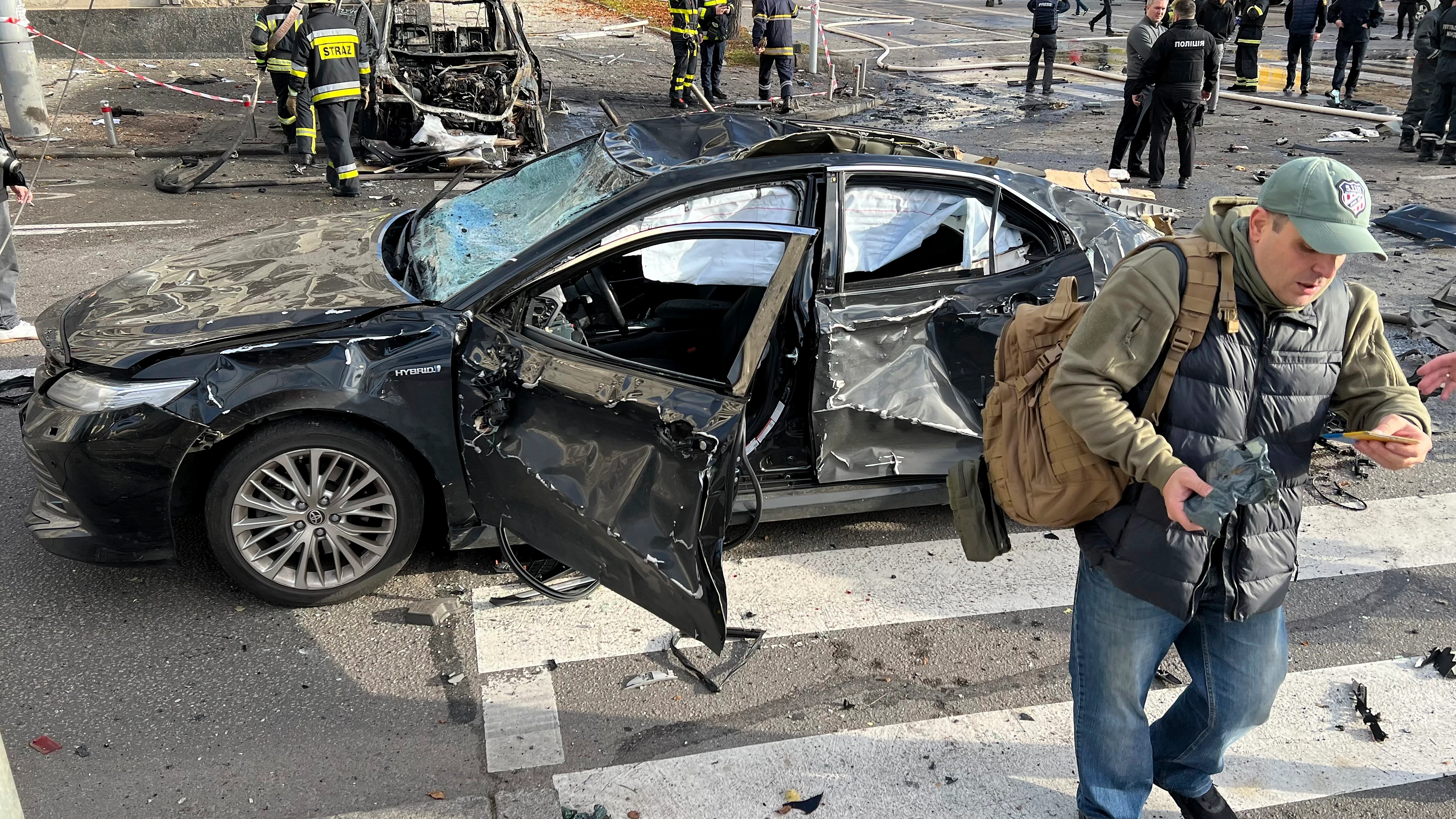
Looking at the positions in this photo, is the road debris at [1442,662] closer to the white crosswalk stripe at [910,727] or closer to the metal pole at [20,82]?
the white crosswalk stripe at [910,727]

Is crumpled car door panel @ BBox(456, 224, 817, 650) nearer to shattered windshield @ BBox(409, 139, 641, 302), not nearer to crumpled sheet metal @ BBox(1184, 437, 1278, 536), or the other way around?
shattered windshield @ BBox(409, 139, 641, 302)

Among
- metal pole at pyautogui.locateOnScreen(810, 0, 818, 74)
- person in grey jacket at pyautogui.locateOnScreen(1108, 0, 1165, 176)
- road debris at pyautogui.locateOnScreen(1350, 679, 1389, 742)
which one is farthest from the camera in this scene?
metal pole at pyautogui.locateOnScreen(810, 0, 818, 74)

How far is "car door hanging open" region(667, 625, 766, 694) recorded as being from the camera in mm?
3959

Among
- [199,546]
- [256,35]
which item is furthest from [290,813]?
[256,35]

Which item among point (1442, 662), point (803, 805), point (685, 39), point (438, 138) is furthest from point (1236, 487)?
point (685, 39)

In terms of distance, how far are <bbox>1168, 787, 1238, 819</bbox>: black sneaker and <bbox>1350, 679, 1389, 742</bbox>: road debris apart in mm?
913

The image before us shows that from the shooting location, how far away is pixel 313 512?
13.6 ft

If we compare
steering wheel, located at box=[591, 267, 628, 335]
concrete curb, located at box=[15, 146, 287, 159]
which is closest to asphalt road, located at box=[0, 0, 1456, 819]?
steering wheel, located at box=[591, 267, 628, 335]

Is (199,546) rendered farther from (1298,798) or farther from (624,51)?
(624,51)

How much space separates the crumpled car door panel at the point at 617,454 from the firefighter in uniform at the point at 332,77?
6.82 metres

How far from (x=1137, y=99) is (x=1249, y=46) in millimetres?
7074

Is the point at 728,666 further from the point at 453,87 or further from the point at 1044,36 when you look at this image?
the point at 1044,36

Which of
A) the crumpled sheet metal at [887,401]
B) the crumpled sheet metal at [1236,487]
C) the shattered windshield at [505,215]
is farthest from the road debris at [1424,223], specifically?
the crumpled sheet metal at [1236,487]

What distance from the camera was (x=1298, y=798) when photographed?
11.5ft
